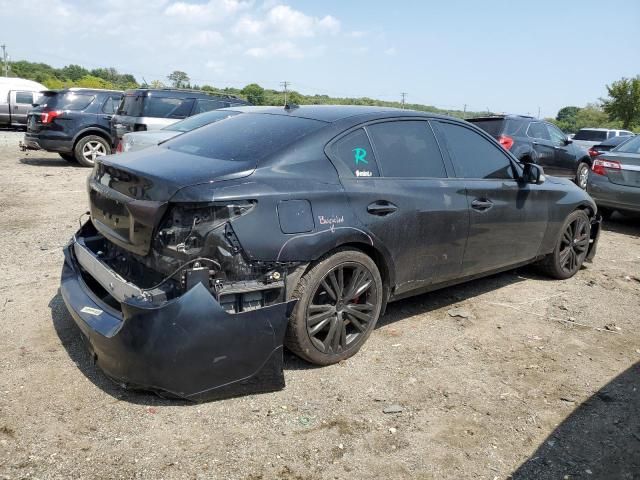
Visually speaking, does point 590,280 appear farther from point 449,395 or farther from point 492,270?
point 449,395

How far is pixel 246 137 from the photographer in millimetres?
3678

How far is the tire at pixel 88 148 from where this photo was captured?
1254 cm

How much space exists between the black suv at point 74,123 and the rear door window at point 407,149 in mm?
9748

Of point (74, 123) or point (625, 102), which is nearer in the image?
point (74, 123)

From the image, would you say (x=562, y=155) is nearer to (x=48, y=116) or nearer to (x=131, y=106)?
(x=131, y=106)

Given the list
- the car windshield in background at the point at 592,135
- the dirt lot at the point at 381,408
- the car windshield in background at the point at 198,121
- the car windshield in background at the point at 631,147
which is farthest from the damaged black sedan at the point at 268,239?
the car windshield in background at the point at 592,135

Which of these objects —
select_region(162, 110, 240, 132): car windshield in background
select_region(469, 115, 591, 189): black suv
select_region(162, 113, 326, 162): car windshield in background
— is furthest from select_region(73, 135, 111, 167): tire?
select_region(162, 113, 326, 162): car windshield in background

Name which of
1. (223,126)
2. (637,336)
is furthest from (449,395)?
(223,126)

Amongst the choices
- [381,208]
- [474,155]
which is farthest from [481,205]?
[381,208]

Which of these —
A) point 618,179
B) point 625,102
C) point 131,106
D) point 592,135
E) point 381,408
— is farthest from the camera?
point 625,102

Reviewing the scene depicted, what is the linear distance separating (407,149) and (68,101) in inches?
432

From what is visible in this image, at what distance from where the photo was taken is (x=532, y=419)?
313cm

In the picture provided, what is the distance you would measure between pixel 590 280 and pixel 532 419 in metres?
3.23

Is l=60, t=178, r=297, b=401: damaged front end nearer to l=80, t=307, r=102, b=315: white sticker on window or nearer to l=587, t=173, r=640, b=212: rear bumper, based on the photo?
l=80, t=307, r=102, b=315: white sticker on window
